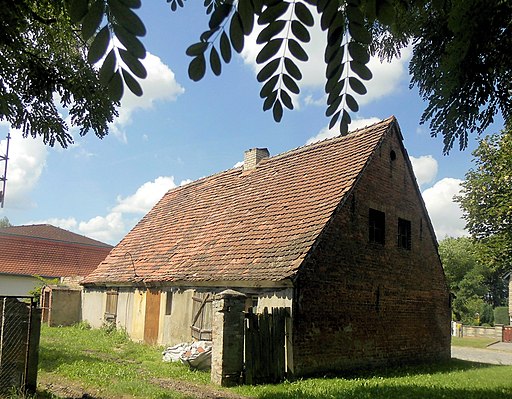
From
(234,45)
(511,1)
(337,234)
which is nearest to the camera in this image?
(234,45)

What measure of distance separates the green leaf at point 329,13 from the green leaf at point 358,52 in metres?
0.17

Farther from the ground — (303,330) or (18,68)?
(18,68)

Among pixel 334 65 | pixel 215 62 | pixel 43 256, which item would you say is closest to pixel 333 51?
pixel 334 65

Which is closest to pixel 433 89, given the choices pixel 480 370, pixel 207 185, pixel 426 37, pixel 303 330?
pixel 426 37

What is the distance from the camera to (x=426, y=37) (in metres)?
8.09

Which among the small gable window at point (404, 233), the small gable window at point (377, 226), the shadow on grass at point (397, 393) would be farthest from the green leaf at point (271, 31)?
the small gable window at point (404, 233)

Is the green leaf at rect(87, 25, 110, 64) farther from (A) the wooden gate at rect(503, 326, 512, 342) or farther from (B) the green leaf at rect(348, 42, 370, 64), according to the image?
(A) the wooden gate at rect(503, 326, 512, 342)

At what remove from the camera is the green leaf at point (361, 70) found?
2695 millimetres

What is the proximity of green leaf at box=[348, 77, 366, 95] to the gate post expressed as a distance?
9084 millimetres

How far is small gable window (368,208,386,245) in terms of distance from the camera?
15.1 m

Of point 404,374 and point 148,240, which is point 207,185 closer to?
point 148,240

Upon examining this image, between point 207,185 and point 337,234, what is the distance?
31.4 ft

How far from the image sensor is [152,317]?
1686 cm

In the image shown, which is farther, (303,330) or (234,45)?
(303,330)
